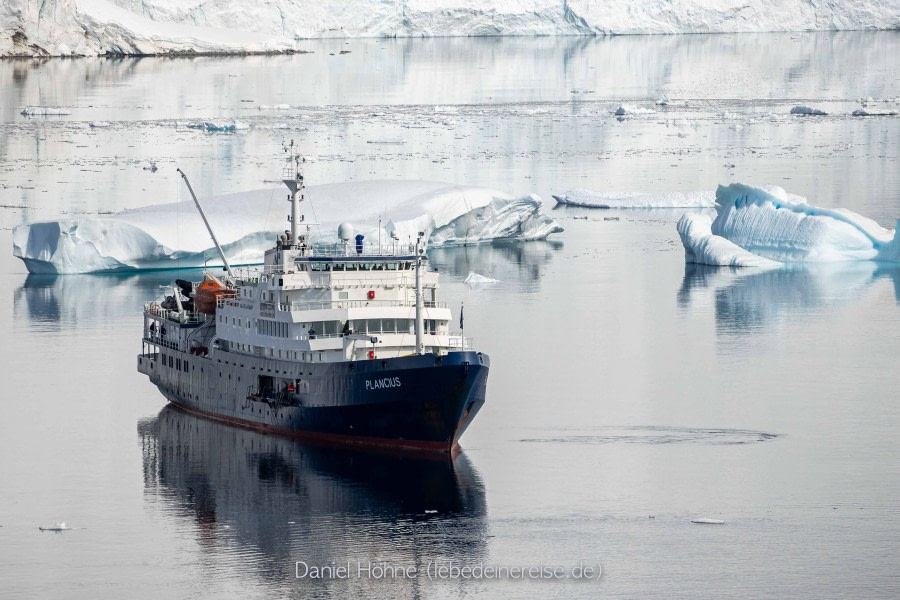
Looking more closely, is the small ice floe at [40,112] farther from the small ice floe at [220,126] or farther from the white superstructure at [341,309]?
the white superstructure at [341,309]

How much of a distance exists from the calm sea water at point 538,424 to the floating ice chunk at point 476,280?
56 centimetres

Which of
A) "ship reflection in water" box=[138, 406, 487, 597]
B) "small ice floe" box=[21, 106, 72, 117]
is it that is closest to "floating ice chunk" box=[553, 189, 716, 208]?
"ship reflection in water" box=[138, 406, 487, 597]

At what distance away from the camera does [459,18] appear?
491 ft

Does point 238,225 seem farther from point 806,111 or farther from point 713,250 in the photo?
point 806,111

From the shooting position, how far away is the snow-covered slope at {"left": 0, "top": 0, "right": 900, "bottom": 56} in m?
131

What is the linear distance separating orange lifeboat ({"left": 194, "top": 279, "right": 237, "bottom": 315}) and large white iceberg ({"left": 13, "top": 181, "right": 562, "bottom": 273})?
9.89m

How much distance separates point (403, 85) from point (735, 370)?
7629 centimetres

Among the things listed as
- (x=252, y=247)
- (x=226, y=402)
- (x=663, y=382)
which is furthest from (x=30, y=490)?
(x=252, y=247)

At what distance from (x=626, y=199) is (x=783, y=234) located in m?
11.7

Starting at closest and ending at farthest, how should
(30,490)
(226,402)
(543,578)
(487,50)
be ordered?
(543,578), (30,490), (226,402), (487,50)

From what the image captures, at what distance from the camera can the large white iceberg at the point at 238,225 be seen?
43094mm

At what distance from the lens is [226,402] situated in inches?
1163

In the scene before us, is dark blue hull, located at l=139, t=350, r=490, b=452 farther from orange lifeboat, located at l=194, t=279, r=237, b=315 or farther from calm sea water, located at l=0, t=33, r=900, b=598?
orange lifeboat, located at l=194, t=279, r=237, b=315

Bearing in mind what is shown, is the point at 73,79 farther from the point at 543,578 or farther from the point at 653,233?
the point at 543,578
